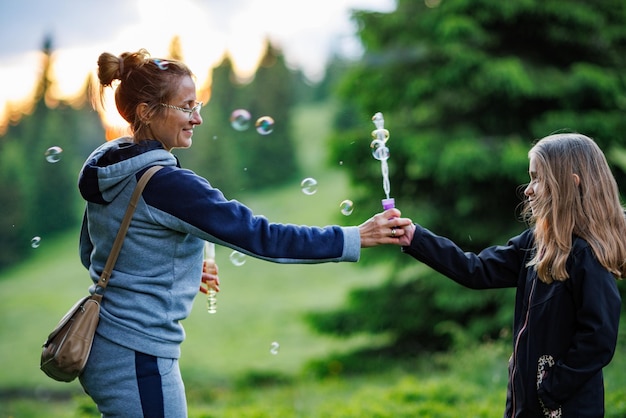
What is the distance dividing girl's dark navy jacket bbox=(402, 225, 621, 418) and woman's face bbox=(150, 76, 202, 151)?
1.41 m

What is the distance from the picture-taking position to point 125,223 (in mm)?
2484

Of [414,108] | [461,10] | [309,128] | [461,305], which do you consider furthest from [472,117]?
[309,128]

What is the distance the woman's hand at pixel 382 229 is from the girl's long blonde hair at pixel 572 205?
516 mm

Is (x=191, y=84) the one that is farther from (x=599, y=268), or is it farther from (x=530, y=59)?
(x=530, y=59)

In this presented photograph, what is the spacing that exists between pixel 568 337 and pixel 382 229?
0.77 meters

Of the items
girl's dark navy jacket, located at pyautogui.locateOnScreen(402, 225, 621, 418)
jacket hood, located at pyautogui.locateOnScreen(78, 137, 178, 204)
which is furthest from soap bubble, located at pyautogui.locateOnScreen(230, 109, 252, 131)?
girl's dark navy jacket, located at pyautogui.locateOnScreen(402, 225, 621, 418)

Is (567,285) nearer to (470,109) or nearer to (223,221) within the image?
(223,221)

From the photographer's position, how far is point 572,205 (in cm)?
281

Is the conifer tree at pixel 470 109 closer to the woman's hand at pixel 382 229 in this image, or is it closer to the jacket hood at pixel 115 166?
the woman's hand at pixel 382 229

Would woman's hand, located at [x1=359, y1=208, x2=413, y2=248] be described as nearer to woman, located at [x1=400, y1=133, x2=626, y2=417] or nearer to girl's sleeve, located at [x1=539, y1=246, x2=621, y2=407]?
woman, located at [x1=400, y1=133, x2=626, y2=417]

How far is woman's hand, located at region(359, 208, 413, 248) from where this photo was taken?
9.09 feet

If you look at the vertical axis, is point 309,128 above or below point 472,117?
above

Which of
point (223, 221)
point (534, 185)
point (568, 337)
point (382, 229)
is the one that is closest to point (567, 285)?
point (568, 337)

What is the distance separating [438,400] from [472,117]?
4.10 metres
